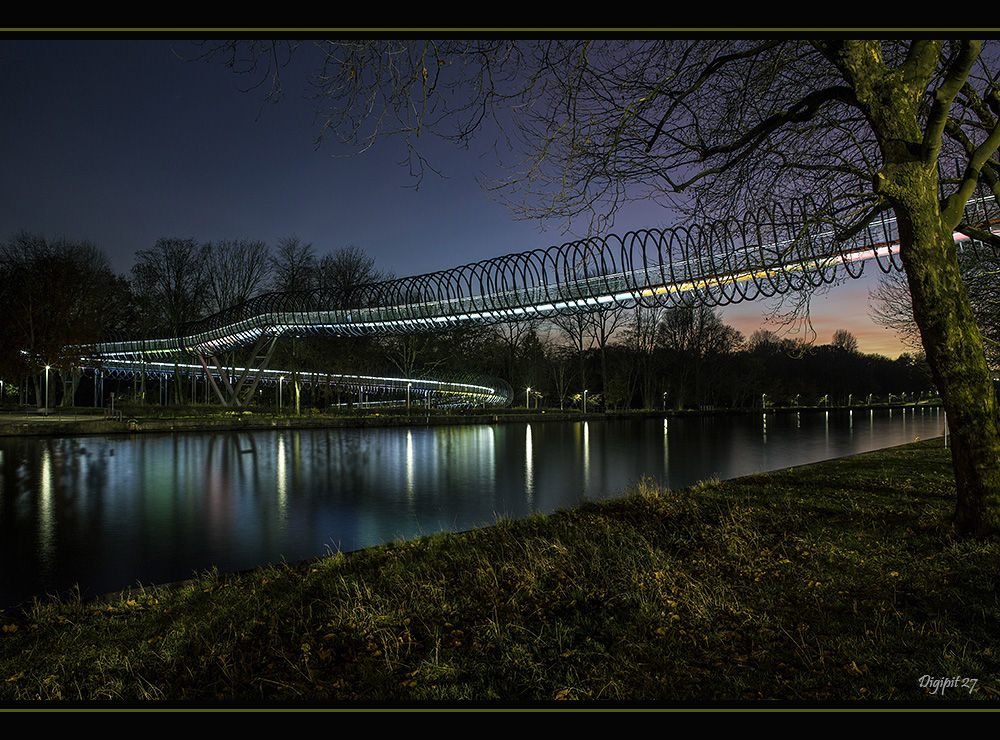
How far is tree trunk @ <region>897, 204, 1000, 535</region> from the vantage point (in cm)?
587

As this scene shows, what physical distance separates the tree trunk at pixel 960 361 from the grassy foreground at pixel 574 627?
2.11 feet

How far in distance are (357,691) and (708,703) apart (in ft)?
6.92

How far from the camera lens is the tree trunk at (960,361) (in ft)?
19.2

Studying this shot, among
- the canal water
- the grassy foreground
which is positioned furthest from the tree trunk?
the canal water

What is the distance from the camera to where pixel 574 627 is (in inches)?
167

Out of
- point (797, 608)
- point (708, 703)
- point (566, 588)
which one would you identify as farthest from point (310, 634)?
point (797, 608)

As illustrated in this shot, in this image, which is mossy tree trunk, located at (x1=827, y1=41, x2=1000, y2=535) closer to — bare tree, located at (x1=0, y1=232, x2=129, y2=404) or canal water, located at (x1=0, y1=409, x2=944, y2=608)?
canal water, located at (x1=0, y1=409, x2=944, y2=608)

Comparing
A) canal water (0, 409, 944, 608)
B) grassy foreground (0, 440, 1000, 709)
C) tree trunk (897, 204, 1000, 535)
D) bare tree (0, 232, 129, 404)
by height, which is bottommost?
canal water (0, 409, 944, 608)

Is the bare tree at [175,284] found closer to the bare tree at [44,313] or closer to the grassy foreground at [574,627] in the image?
the bare tree at [44,313]

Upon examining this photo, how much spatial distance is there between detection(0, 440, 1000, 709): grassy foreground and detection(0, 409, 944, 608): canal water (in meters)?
2.33

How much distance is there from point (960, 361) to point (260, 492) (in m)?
13.3

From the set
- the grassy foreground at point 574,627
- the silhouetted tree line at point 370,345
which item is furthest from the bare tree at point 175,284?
the grassy foreground at point 574,627

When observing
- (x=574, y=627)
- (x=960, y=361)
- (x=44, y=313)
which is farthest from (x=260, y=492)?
(x=44, y=313)
